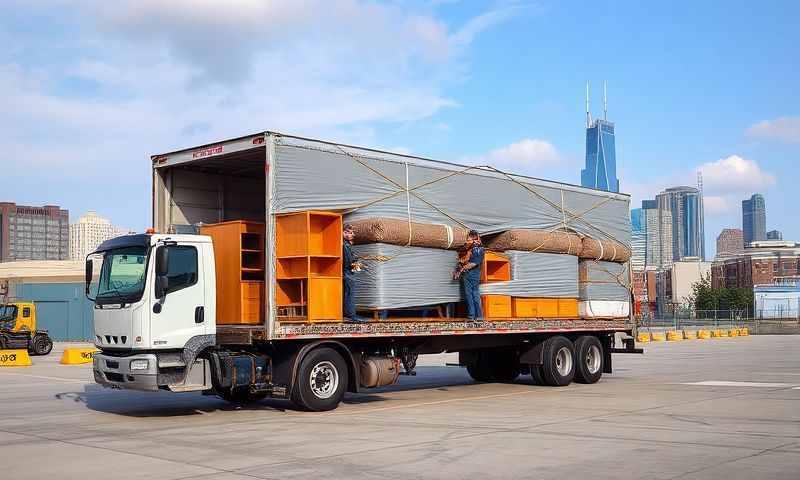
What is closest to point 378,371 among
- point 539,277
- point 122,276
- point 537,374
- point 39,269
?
point 122,276

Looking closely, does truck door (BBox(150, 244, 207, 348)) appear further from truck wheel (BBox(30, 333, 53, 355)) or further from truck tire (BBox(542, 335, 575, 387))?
truck wheel (BBox(30, 333, 53, 355))

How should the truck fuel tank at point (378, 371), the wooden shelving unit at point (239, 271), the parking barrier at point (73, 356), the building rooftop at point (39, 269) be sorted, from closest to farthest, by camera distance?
the wooden shelving unit at point (239, 271)
the truck fuel tank at point (378, 371)
the parking barrier at point (73, 356)
the building rooftop at point (39, 269)

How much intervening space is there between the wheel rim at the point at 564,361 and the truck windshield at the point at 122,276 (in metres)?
9.80

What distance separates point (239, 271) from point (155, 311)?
165 cm

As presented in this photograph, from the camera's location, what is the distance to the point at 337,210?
15.0 m

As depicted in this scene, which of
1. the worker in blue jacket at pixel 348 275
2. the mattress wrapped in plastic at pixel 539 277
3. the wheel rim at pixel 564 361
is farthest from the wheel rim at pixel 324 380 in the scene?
the wheel rim at pixel 564 361

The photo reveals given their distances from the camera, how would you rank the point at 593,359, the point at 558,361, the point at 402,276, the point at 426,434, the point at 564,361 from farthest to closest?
the point at 593,359, the point at 564,361, the point at 558,361, the point at 402,276, the point at 426,434

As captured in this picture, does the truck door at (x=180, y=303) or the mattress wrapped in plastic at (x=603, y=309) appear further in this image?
the mattress wrapped in plastic at (x=603, y=309)

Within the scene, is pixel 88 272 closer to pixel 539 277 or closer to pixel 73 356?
pixel 539 277

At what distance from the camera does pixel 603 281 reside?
20656mm

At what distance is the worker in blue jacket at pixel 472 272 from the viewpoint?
1684 centimetres

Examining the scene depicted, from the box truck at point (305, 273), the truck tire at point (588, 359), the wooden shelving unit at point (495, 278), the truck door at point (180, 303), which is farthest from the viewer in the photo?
the truck tire at point (588, 359)

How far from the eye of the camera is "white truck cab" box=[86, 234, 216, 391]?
44.0ft

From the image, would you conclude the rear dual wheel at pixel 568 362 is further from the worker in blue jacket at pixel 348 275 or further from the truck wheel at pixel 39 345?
the truck wheel at pixel 39 345
